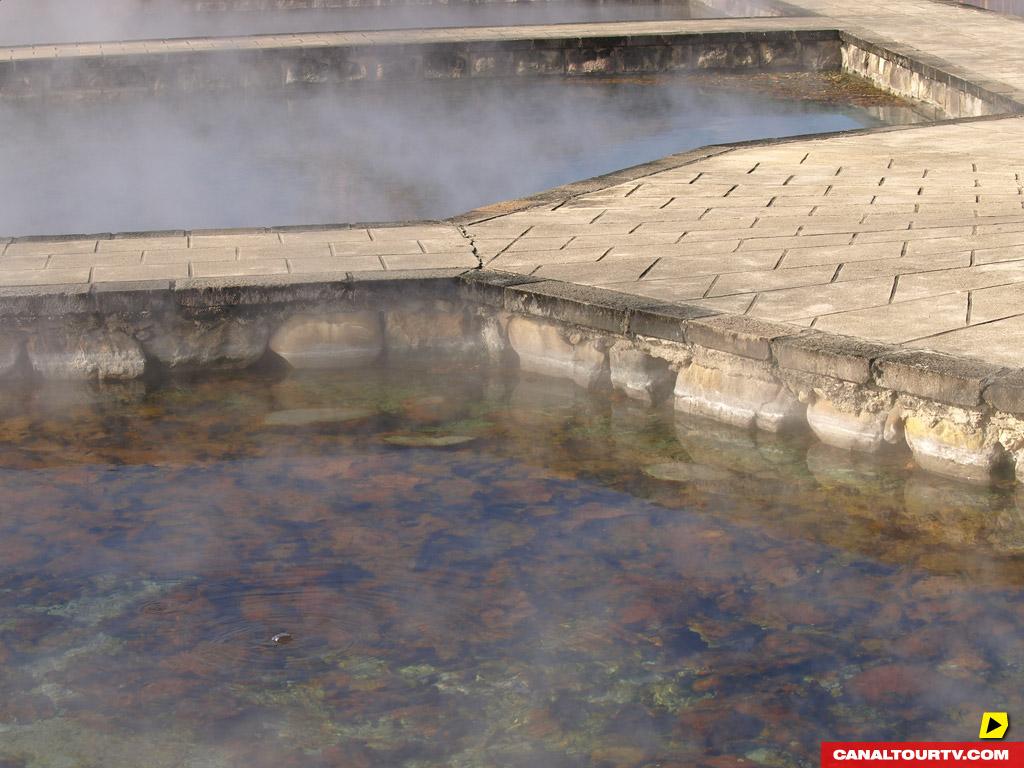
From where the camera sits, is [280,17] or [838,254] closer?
[838,254]

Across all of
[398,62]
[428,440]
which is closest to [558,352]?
[428,440]

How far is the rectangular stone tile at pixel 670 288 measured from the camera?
432 cm

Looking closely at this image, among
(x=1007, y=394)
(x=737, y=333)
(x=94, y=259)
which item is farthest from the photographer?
(x=94, y=259)

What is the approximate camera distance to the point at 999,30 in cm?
1090

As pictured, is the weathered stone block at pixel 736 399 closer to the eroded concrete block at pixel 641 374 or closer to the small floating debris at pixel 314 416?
the eroded concrete block at pixel 641 374

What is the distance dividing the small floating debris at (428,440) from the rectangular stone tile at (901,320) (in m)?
1.01

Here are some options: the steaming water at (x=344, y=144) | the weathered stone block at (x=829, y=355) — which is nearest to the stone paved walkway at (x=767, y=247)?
the weathered stone block at (x=829, y=355)

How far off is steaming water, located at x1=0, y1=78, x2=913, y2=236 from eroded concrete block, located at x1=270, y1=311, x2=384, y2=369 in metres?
1.80

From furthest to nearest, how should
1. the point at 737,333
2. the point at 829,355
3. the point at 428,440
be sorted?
the point at 428,440, the point at 737,333, the point at 829,355

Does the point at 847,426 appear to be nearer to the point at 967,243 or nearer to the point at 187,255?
the point at 967,243

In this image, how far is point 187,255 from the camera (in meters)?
4.90

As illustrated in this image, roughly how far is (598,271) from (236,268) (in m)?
1.15

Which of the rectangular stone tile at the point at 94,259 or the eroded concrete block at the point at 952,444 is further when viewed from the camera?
the rectangular stone tile at the point at 94,259

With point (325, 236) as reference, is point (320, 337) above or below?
below
